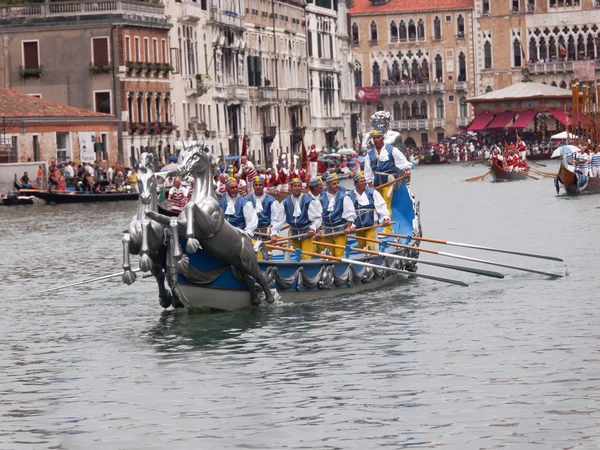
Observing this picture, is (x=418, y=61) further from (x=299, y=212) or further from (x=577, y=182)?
(x=299, y=212)

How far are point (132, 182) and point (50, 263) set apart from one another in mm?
32590

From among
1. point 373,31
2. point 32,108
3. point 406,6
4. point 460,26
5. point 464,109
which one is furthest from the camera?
point 373,31

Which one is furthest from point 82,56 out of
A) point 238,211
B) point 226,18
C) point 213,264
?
point 213,264

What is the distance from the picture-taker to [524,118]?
105500mm

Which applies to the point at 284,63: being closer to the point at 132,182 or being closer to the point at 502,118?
the point at 502,118

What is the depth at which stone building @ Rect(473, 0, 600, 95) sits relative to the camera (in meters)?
129

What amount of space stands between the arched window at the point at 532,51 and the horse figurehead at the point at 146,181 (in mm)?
112441

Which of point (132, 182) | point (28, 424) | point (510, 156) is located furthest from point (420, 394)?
point (510, 156)

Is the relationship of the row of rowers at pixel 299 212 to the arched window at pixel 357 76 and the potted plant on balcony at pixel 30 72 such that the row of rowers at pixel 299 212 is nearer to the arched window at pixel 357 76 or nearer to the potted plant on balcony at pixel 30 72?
the potted plant on balcony at pixel 30 72

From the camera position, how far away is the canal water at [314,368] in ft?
48.4

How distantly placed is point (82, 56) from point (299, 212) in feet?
166

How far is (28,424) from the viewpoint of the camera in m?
15.6

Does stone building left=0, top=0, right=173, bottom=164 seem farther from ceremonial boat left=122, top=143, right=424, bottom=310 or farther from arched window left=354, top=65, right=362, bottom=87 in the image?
arched window left=354, top=65, right=362, bottom=87

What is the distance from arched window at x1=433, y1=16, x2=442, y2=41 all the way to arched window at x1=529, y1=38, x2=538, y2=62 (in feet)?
24.0
